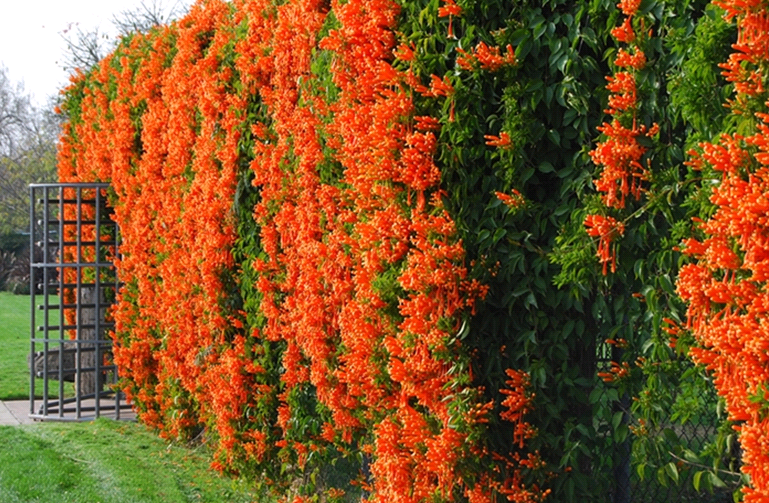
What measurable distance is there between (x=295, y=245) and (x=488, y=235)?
2169 mm

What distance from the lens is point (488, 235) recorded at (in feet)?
12.2

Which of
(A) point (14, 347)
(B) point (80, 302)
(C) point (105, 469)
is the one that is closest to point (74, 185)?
(B) point (80, 302)

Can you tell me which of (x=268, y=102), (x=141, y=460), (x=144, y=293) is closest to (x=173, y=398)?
(x=141, y=460)

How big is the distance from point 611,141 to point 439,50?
1.16 metres

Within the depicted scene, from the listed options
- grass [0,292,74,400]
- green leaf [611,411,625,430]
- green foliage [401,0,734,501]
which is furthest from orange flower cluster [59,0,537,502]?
grass [0,292,74,400]

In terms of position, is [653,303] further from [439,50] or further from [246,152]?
[246,152]

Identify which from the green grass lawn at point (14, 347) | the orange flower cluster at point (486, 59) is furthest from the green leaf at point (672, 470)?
the green grass lawn at point (14, 347)

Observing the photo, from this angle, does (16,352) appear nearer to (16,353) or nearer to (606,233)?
(16,353)

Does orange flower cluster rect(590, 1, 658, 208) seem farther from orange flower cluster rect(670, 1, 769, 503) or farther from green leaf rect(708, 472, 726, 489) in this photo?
green leaf rect(708, 472, 726, 489)

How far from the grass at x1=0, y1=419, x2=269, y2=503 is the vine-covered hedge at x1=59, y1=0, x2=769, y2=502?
82 centimetres

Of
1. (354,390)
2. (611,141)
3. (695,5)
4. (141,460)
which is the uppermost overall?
(695,5)

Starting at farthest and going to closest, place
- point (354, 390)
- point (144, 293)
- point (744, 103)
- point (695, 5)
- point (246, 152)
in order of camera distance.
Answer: point (144, 293), point (246, 152), point (354, 390), point (695, 5), point (744, 103)

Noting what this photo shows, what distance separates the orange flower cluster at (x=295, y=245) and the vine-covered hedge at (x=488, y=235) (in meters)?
0.02

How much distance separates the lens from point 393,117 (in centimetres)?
403
